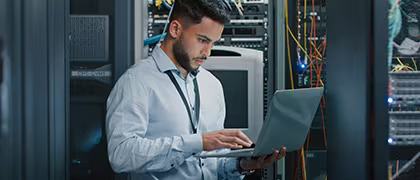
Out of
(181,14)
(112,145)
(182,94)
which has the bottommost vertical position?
(112,145)

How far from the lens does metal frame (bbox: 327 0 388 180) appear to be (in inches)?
30.2

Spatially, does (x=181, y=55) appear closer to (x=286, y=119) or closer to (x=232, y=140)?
(x=232, y=140)

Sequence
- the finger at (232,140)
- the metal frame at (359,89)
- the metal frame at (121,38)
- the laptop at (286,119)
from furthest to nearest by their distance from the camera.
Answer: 1. the metal frame at (121,38)
2. the finger at (232,140)
3. the laptop at (286,119)
4. the metal frame at (359,89)

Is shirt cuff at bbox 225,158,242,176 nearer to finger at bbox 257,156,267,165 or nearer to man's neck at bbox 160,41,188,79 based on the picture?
finger at bbox 257,156,267,165

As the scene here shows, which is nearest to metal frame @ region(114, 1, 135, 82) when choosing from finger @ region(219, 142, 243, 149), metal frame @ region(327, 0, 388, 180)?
finger @ region(219, 142, 243, 149)

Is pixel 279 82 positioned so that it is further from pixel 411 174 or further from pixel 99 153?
pixel 411 174

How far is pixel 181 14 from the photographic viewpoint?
1.60m

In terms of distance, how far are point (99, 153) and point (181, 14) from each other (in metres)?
0.76

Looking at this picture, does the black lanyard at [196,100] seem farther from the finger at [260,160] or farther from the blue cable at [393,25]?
the blue cable at [393,25]

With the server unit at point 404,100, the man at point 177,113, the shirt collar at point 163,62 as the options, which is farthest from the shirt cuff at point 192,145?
the server unit at point 404,100

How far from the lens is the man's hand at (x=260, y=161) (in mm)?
1280

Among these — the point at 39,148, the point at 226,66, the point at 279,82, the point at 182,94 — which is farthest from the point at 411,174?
the point at 226,66

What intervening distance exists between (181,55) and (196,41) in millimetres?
80

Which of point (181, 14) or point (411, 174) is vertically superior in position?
point (181, 14)
